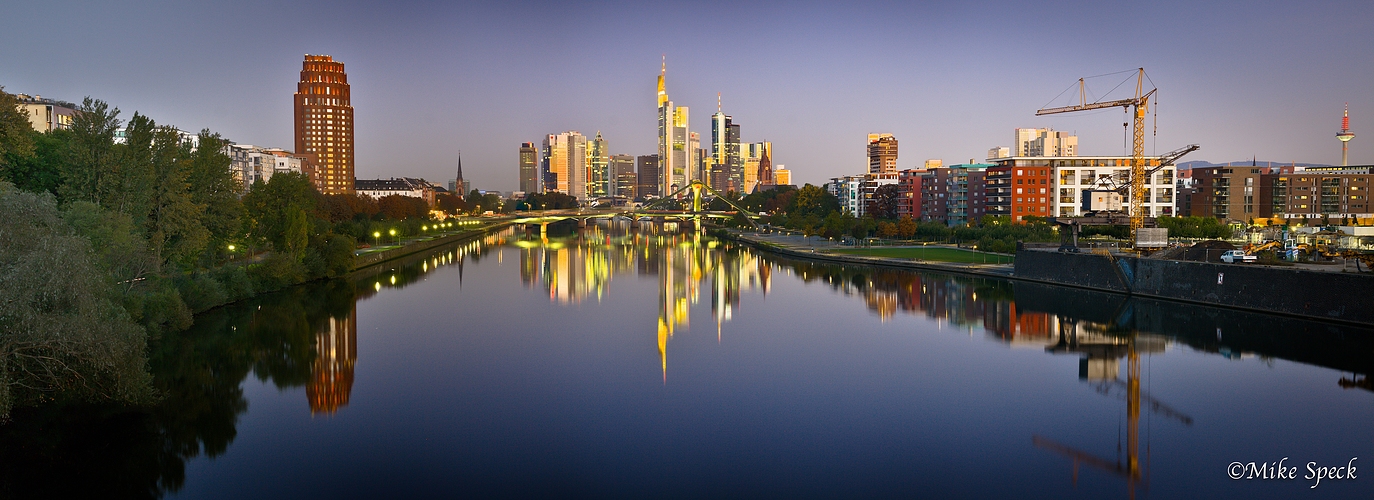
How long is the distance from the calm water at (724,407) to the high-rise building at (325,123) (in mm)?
75039

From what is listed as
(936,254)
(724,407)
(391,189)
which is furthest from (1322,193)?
(391,189)

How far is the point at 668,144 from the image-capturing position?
17675 centimetres

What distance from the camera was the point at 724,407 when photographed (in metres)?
12.5

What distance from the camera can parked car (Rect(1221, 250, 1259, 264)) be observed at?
2289 cm

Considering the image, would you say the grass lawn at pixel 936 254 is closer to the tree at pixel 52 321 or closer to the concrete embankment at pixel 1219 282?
the concrete embankment at pixel 1219 282

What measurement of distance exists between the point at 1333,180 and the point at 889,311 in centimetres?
4977

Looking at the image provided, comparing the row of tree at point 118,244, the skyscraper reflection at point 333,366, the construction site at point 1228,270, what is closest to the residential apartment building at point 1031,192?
the construction site at point 1228,270

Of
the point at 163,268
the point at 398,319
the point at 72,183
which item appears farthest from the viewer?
the point at 398,319

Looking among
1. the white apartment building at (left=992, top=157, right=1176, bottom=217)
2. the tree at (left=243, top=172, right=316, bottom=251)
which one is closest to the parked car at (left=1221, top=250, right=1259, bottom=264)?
the tree at (left=243, top=172, right=316, bottom=251)

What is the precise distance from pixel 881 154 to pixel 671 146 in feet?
137

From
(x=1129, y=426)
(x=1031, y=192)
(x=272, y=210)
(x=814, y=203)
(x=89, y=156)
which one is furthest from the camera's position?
(x=814, y=203)

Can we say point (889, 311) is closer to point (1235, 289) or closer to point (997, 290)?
point (997, 290)

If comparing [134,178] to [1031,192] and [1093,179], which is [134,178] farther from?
[1093,179]

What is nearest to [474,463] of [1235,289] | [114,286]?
[114,286]
